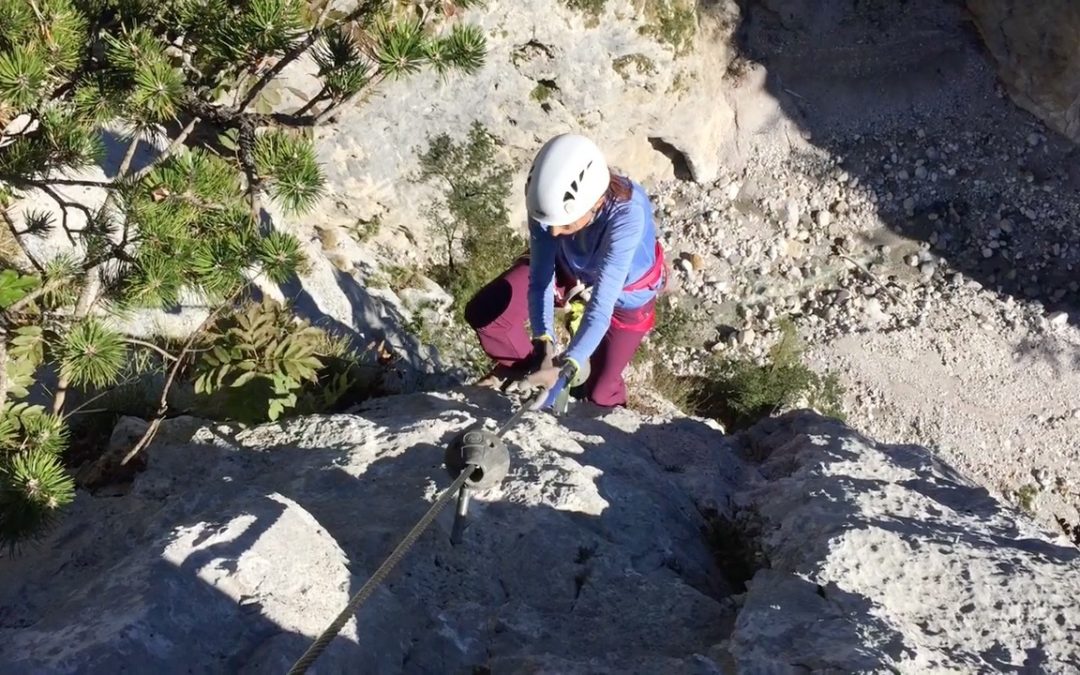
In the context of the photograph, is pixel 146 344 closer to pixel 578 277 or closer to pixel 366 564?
pixel 366 564

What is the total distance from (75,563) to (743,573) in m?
2.67

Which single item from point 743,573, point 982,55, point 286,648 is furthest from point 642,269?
point 982,55

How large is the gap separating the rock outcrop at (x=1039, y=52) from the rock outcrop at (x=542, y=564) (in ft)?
23.4

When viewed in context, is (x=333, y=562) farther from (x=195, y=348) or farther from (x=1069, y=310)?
(x=1069, y=310)

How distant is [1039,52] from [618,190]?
7936 millimetres

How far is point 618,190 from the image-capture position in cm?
389

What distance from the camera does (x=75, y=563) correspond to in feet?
10.2

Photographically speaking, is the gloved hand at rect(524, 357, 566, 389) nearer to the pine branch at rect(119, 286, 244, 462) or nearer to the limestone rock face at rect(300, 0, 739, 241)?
the pine branch at rect(119, 286, 244, 462)

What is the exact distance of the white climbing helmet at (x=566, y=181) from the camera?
369cm

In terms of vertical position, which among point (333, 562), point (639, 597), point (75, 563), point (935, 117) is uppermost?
point (935, 117)

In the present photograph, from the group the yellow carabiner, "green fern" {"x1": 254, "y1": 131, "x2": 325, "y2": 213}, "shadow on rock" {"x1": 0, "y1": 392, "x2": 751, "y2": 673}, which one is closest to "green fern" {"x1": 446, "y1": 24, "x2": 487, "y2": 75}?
"green fern" {"x1": 254, "y1": 131, "x2": 325, "y2": 213}

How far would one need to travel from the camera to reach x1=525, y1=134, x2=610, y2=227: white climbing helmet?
3.69 metres

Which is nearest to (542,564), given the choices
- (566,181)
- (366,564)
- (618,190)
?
(366,564)

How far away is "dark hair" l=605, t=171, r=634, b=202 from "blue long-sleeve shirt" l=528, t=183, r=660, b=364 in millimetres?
26
